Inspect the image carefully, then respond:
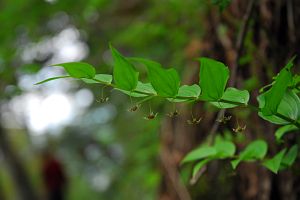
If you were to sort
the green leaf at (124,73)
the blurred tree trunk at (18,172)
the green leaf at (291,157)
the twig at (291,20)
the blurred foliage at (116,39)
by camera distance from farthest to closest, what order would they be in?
1. the blurred tree trunk at (18,172)
2. the blurred foliage at (116,39)
3. the twig at (291,20)
4. the green leaf at (291,157)
5. the green leaf at (124,73)

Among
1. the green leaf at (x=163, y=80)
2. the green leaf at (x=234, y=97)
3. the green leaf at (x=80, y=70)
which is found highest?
the green leaf at (x=80, y=70)

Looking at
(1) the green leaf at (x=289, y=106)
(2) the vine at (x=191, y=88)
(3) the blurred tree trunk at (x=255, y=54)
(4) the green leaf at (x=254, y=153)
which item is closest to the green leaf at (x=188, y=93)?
(2) the vine at (x=191, y=88)

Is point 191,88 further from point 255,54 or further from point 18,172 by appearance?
point 18,172

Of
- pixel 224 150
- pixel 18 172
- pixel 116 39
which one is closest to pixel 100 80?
pixel 224 150

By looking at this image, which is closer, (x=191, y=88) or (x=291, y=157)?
(x=191, y=88)

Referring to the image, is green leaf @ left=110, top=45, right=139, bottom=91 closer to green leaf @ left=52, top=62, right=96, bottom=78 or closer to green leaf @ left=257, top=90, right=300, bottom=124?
green leaf @ left=52, top=62, right=96, bottom=78

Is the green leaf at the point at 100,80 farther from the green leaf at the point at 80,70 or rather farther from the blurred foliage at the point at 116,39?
the blurred foliage at the point at 116,39
